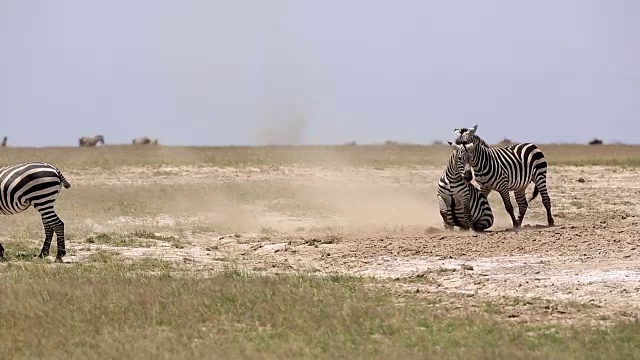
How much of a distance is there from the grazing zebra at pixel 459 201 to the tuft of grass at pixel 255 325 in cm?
631

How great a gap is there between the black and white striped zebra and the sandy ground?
19.0 inches

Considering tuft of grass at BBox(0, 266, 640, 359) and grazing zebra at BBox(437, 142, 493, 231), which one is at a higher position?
grazing zebra at BBox(437, 142, 493, 231)

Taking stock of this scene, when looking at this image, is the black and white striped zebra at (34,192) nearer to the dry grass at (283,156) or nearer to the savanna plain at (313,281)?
the savanna plain at (313,281)

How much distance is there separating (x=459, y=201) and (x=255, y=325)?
8903 mm

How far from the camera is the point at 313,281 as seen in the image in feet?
41.8

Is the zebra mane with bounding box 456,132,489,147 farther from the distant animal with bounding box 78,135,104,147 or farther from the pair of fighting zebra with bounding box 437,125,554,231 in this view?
the distant animal with bounding box 78,135,104,147

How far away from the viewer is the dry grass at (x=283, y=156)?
34750 millimetres

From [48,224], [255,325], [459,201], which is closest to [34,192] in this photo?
[48,224]

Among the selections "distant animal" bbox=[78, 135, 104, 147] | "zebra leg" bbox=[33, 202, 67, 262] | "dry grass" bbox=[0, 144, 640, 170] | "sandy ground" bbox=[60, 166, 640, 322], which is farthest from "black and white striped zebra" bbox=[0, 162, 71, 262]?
"distant animal" bbox=[78, 135, 104, 147]

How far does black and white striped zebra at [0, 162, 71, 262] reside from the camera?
1533cm

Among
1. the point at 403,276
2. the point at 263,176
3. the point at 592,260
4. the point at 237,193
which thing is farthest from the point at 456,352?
the point at 263,176

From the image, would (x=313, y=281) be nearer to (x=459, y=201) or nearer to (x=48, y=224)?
(x=48, y=224)

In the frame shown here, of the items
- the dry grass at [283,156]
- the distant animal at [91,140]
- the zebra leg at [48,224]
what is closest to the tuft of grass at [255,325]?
the zebra leg at [48,224]

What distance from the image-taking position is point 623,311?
11.1 m
